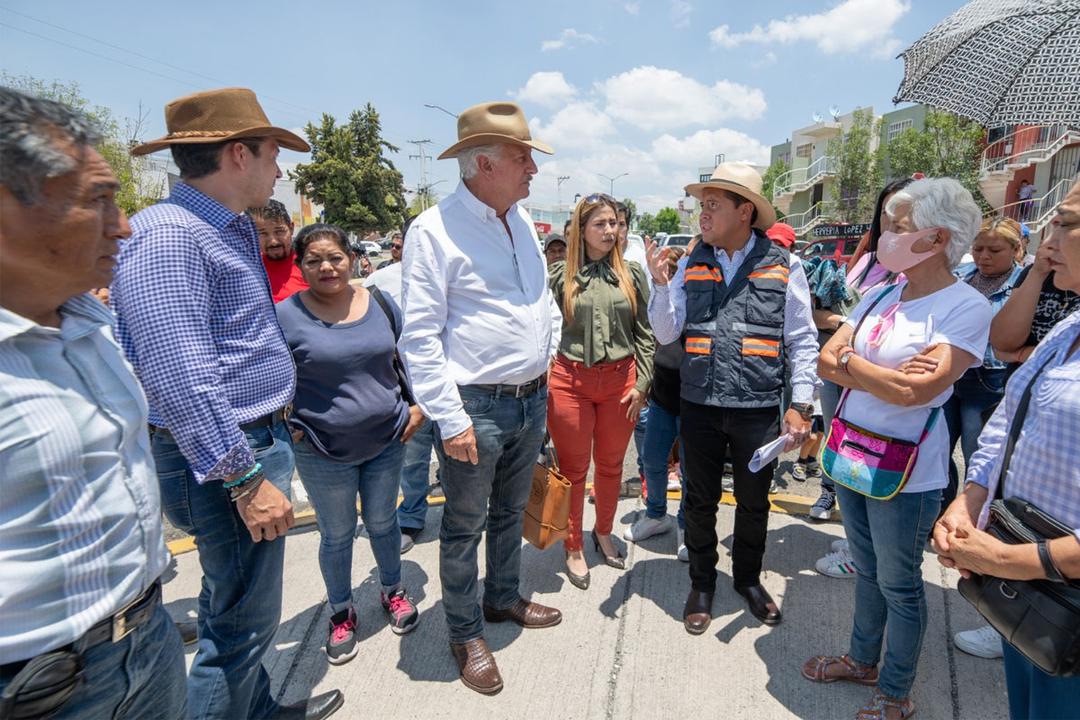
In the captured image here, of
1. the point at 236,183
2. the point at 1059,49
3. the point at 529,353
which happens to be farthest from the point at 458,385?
the point at 1059,49

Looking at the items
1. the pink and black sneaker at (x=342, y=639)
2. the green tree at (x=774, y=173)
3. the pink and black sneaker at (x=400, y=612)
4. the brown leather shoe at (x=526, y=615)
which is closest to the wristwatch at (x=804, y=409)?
the brown leather shoe at (x=526, y=615)

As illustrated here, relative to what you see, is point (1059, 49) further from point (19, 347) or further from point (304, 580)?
point (304, 580)

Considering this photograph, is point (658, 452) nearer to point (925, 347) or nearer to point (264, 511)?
point (925, 347)

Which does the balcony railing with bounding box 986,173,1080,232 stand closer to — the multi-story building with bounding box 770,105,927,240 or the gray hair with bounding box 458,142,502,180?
the multi-story building with bounding box 770,105,927,240

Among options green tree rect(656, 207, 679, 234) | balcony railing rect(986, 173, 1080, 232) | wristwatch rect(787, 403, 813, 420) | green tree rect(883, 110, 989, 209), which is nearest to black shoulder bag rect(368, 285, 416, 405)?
wristwatch rect(787, 403, 813, 420)

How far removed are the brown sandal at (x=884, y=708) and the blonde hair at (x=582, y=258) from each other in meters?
2.10

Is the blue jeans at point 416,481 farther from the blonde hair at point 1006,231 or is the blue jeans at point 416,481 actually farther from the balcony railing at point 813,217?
the balcony railing at point 813,217

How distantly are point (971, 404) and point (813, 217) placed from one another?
42.2 m

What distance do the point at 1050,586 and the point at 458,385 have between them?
194 centimetres

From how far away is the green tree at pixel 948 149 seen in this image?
23344 millimetres

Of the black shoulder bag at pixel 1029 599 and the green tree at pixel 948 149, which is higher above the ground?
the green tree at pixel 948 149

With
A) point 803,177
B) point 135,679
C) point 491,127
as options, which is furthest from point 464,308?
point 803,177

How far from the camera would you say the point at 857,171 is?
32.8 meters

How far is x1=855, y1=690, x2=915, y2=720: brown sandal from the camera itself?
7.26ft
